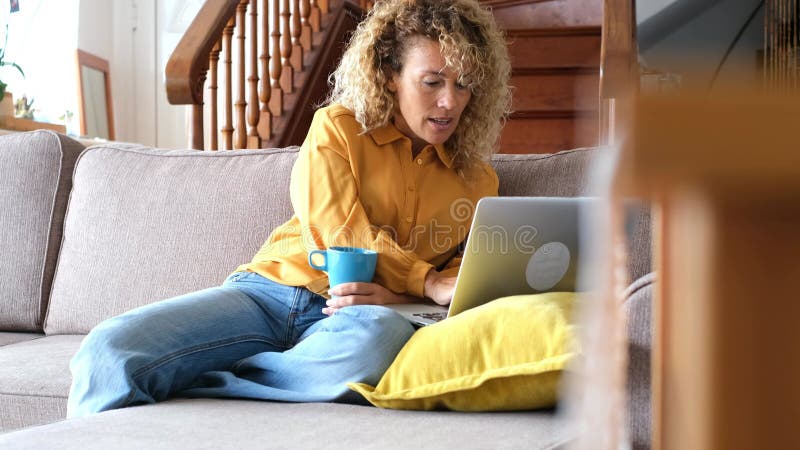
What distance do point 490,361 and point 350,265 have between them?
1.45ft

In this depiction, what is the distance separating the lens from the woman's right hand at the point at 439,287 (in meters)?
1.54

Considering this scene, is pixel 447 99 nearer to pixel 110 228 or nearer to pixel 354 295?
pixel 354 295

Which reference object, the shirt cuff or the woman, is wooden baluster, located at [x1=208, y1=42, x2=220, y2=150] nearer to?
the woman

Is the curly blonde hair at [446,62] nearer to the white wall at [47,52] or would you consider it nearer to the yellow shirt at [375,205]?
the yellow shirt at [375,205]

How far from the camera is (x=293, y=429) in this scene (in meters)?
1.04

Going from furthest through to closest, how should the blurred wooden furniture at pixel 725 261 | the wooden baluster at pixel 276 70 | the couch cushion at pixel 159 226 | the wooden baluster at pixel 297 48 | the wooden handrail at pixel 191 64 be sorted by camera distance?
the wooden baluster at pixel 297 48, the wooden baluster at pixel 276 70, the wooden handrail at pixel 191 64, the couch cushion at pixel 159 226, the blurred wooden furniture at pixel 725 261

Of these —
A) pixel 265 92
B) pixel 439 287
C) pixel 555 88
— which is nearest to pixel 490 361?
pixel 439 287

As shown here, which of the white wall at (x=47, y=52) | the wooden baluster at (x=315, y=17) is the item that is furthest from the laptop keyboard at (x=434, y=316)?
the white wall at (x=47, y=52)

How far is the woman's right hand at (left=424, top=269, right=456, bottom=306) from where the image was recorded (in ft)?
5.06

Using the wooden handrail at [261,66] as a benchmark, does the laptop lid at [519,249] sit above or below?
below

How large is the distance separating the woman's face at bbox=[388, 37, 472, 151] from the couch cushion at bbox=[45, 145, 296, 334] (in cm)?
34

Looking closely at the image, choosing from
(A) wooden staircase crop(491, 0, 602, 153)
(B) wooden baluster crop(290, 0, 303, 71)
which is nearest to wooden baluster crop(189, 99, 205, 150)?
(B) wooden baluster crop(290, 0, 303, 71)

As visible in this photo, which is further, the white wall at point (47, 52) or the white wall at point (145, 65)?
the white wall at point (145, 65)

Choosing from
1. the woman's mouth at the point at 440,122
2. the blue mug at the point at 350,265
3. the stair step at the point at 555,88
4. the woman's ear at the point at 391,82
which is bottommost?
the blue mug at the point at 350,265
